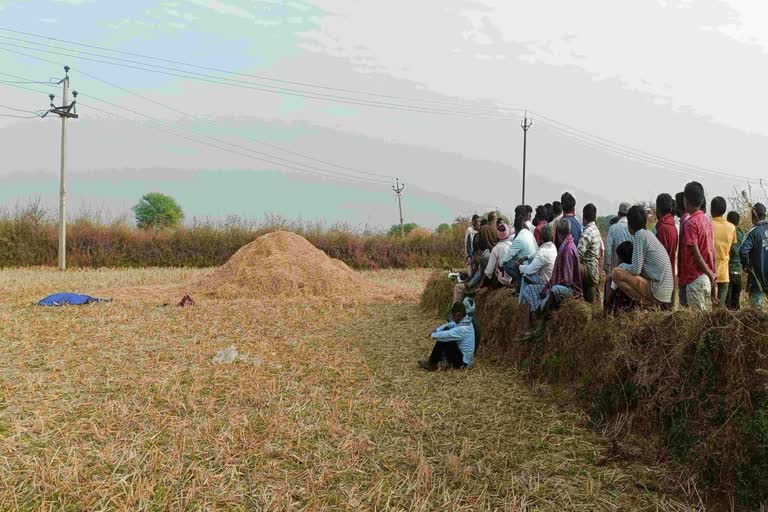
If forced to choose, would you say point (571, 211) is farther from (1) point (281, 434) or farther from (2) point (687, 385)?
(1) point (281, 434)

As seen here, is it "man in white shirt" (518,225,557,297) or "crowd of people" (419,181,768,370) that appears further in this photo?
"man in white shirt" (518,225,557,297)

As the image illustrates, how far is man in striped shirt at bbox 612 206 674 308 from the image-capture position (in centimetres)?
502

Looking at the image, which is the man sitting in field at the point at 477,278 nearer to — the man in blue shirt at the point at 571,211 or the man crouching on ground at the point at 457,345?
the man in blue shirt at the point at 571,211

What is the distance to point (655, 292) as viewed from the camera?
16.5 ft

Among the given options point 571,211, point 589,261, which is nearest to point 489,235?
point 571,211

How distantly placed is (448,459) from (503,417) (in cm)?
114

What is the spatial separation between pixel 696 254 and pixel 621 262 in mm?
1037

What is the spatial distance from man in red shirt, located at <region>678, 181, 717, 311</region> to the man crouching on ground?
2.25 m

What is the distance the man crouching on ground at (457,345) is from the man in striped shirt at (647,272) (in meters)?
1.88

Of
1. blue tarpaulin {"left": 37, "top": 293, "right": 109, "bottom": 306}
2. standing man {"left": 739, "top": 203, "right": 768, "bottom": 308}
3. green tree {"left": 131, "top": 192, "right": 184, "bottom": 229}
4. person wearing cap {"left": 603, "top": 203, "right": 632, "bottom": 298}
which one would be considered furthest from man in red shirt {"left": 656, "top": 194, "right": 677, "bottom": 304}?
green tree {"left": 131, "top": 192, "right": 184, "bottom": 229}

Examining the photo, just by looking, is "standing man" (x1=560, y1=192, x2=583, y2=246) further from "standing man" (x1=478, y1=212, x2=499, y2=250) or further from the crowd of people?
"standing man" (x1=478, y1=212, x2=499, y2=250)

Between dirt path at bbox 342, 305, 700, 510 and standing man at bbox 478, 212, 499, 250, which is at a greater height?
standing man at bbox 478, 212, 499, 250

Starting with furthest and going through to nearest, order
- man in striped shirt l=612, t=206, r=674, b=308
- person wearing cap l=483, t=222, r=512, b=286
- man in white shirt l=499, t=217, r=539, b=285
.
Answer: person wearing cap l=483, t=222, r=512, b=286, man in white shirt l=499, t=217, r=539, b=285, man in striped shirt l=612, t=206, r=674, b=308

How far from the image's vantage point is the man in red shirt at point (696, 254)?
16.9 feet
